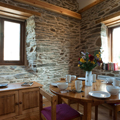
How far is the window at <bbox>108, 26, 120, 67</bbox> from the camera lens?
330cm

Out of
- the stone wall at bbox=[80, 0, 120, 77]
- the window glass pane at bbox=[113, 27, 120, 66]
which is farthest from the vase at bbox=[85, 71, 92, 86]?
the window glass pane at bbox=[113, 27, 120, 66]

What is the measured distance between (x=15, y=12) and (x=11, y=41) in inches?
33.5

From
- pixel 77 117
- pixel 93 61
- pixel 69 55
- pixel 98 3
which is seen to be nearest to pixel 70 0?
pixel 98 3

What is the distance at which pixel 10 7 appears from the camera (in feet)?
9.12

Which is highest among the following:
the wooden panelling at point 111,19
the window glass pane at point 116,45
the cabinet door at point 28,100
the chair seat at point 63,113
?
the wooden panelling at point 111,19

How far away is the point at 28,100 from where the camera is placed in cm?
239

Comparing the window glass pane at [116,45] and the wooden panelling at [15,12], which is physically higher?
the wooden panelling at [15,12]

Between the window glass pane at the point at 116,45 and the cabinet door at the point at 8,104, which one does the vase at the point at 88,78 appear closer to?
the cabinet door at the point at 8,104

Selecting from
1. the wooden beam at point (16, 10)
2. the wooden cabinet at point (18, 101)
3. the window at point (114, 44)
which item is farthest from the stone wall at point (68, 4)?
the wooden cabinet at point (18, 101)

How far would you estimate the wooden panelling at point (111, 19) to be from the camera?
2967 millimetres

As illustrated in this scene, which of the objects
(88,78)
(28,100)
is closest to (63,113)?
(88,78)

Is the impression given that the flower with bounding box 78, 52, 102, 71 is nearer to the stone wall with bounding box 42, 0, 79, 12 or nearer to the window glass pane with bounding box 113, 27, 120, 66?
the window glass pane with bounding box 113, 27, 120, 66

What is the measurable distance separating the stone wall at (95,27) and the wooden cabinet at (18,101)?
2.19 meters

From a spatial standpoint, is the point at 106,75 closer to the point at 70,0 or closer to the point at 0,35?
the point at 70,0
